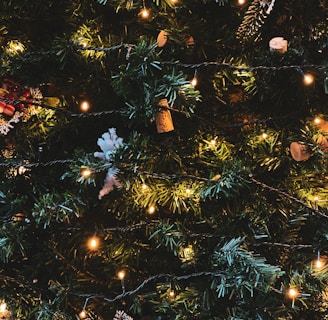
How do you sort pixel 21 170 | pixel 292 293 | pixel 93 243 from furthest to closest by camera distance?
pixel 21 170 → pixel 93 243 → pixel 292 293

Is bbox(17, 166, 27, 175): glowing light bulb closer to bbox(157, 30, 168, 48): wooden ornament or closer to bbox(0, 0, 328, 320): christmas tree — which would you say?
bbox(0, 0, 328, 320): christmas tree

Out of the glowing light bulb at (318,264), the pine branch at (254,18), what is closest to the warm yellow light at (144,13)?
the pine branch at (254,18)

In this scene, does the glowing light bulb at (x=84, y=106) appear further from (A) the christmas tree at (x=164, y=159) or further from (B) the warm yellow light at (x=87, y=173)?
(B) the warm yellow light at (x=87, y=173)

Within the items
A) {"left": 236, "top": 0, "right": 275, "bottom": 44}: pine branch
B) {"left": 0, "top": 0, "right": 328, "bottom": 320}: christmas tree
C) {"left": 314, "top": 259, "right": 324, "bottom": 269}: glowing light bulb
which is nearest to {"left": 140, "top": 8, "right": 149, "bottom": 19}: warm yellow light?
{"left": 0, "top": 0, "right": 328, "bottom": 320}: christmas tree

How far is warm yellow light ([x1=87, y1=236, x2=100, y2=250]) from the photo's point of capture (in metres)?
0.85

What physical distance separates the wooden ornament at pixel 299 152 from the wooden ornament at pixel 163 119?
0.24 metres

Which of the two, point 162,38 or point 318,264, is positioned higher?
point 162,38

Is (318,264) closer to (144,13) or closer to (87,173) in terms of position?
(87,173)

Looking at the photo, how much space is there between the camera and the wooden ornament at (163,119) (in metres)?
0.79

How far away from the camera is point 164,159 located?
2.79 ft

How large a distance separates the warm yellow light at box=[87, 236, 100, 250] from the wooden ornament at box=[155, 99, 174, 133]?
0.26m

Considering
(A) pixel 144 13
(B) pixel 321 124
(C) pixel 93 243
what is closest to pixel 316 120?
(B) pixel 321 124

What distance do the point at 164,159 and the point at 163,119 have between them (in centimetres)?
9

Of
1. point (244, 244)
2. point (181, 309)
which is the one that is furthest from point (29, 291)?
point (244, 244)
